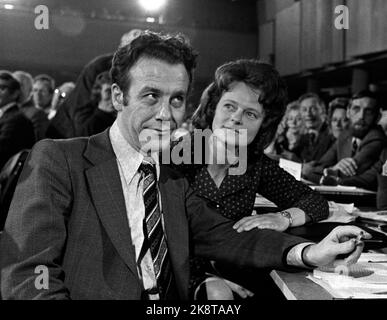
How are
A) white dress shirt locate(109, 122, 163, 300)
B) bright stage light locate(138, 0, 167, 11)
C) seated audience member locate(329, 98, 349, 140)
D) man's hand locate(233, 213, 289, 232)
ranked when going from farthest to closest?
bright stage light locate(138, 0, 167, 11) → seated audience member locate(329, 98, 349, 140) → man's hand locate(233, 213, 289, 232) → white dress shirt locate(109, 122, 163, 300)

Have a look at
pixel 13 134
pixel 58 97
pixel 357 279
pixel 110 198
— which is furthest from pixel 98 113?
pixel 58 97

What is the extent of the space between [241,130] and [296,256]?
0.61 m

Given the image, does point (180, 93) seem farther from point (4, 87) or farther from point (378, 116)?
point (378, 116)

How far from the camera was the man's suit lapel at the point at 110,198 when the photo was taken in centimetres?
94

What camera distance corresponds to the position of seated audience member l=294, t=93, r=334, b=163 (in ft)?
13.2

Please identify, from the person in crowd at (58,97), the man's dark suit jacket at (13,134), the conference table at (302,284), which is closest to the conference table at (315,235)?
the conference table at (302,284)

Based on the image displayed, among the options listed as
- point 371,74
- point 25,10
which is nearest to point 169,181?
point 371,74

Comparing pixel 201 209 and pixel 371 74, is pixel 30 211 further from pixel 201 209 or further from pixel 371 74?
pixel 371 74

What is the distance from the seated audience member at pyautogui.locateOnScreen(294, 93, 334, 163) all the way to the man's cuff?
117 inches

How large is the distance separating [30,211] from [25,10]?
294 inches

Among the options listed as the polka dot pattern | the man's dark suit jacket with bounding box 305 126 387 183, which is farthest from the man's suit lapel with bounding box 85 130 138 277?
the man's dark suit jacket with bounding box 305 126 387 183

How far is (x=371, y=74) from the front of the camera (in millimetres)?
5281

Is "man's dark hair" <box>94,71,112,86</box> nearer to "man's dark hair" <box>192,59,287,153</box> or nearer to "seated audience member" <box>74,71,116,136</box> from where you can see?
"seated audience member" <box>74,71,116,136</box>

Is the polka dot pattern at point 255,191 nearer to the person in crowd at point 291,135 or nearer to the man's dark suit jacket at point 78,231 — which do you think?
the man's dark suit jacket at point 78,231
